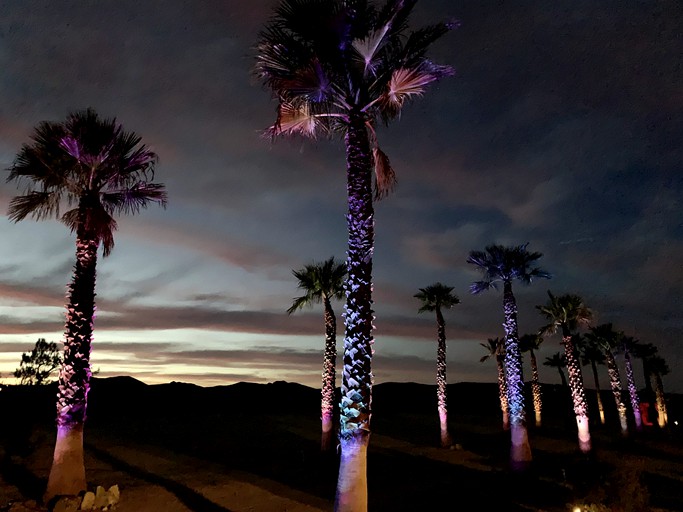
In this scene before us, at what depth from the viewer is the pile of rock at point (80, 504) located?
1352 cm

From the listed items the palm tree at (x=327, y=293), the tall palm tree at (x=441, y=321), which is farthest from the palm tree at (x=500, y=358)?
the palm tree at (x=327, y=293)

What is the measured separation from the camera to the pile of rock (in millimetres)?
13516

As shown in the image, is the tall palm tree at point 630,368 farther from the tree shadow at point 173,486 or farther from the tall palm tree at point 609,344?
the tree shadow at point 173,486

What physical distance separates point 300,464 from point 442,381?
13.7 m

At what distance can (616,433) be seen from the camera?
4694 cm

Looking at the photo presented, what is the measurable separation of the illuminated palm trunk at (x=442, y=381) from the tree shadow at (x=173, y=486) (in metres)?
19.5

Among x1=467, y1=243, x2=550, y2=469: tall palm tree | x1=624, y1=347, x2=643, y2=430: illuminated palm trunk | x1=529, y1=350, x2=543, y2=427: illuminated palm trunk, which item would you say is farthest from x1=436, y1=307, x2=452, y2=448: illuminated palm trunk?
x1=624, y1=347, x2=643, y2=430: illuminated palm trunk

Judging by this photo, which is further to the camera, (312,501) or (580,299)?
(580,299)

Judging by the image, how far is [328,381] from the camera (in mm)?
27391

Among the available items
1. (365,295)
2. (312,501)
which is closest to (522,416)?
(312,501)

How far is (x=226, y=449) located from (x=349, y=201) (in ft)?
83.8

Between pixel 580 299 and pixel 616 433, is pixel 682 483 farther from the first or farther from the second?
pixel 616 433

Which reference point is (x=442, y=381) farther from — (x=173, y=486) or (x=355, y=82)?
(x=355, y=82)

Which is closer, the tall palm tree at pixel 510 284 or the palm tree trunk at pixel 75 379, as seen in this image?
the palm tree trunk at pixel 75 379
